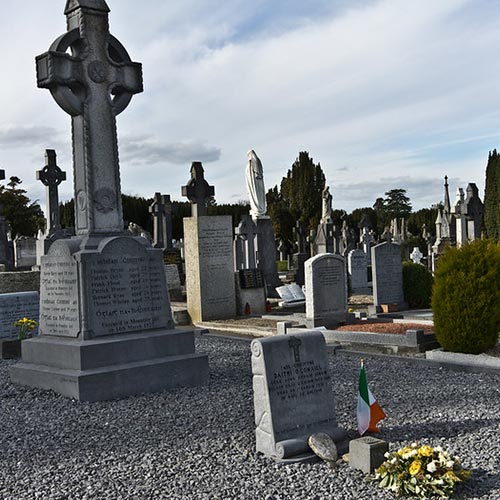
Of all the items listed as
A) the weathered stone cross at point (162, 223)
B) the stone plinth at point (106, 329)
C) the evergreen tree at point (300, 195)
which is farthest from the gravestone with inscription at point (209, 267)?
the evergreen tree at point (300, 195)

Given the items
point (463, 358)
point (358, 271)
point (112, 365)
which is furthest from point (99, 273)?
point (358, 271)

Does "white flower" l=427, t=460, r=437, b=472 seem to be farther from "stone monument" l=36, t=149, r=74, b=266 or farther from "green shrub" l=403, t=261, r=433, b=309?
"stone monument" l=36, t=149, r=74, b=266

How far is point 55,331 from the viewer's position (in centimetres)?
777

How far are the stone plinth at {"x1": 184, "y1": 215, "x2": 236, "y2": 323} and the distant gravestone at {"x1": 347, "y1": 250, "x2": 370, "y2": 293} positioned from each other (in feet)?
22.6

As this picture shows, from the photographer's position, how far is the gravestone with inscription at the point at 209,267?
14641mm

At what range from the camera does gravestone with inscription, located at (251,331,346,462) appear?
491 cm

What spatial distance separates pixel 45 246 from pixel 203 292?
869 cm

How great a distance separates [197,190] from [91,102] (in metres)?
9.75

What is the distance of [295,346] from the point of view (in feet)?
16.9

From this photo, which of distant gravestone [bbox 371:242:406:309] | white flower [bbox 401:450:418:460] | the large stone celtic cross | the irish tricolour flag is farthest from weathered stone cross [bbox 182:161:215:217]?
white flower [bbox 401:450:418:460]

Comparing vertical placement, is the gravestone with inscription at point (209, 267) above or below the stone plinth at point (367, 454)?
above

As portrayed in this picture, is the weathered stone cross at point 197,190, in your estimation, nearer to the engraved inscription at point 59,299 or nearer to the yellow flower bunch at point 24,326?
the yellow flower bunch at point 24,326

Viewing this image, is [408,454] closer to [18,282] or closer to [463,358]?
[463,358]

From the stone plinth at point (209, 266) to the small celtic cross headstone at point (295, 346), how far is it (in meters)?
9.51
